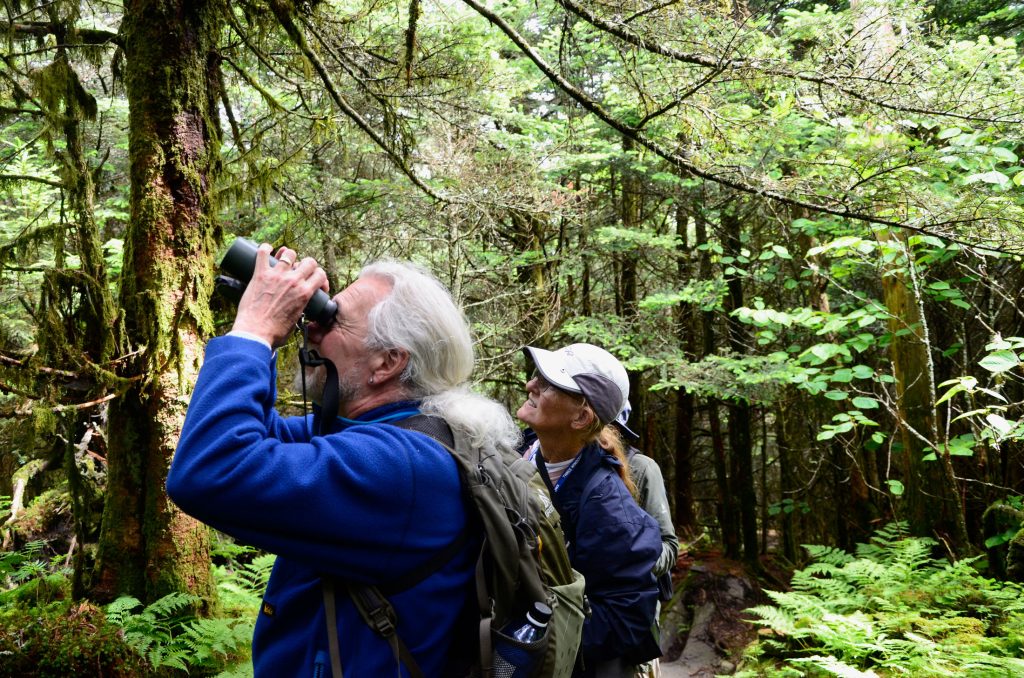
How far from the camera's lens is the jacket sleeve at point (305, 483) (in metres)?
1.40

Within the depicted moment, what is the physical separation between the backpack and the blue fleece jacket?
29 millimetres

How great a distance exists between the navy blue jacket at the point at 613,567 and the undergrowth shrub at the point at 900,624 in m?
1.66

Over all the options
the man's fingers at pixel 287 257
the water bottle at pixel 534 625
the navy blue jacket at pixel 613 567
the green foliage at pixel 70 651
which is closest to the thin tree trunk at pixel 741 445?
the navy blue jacket at pixel 613 567

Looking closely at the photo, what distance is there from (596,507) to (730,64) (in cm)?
275

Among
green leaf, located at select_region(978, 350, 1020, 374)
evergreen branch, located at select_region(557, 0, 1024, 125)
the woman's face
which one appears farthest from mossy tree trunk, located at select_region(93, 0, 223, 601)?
green leaf, located at select_region(978, 350, 1020, 374)

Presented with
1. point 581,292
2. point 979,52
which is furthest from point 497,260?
point 979,52

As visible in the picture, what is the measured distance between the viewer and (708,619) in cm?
881

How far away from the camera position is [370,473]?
149 centimetres

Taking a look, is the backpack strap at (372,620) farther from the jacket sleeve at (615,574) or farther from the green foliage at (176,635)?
the green foliage at (176,635)

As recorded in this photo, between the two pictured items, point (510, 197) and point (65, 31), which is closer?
point (65, 31)

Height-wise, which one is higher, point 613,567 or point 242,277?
point 242,277

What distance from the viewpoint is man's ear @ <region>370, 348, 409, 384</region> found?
183 centimetres

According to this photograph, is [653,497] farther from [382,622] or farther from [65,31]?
[65,31]

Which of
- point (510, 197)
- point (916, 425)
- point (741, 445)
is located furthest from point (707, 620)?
point (510, 197)
